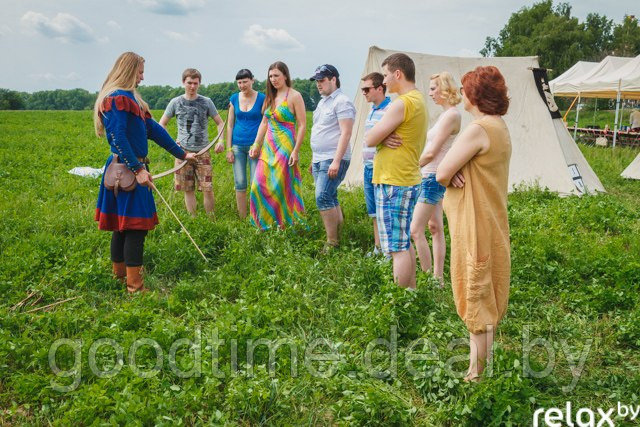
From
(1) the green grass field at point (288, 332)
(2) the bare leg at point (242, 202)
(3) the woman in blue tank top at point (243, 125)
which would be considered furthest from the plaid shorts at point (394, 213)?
(2) the bare leg at point (242, 202)

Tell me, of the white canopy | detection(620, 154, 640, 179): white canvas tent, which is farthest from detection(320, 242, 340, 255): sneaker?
the white canopy

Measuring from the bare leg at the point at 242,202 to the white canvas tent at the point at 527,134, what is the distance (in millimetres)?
3134

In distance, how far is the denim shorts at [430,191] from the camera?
15.9ft

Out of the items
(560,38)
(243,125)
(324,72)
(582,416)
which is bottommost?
(582,416)

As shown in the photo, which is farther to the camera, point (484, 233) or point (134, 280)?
point (134, 280)

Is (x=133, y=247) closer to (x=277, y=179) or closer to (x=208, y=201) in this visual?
(x=277, y=179)

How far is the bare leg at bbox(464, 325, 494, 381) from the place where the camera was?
3.27m

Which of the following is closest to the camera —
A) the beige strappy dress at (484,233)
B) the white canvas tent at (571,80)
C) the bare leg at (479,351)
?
the beige strappy dress at (484,233)

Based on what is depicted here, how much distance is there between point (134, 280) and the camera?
4816 mm

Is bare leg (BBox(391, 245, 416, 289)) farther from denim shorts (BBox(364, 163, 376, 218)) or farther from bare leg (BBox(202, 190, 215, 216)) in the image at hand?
bare leg (BBox(202, 190, 215, 216))

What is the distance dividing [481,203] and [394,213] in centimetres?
122

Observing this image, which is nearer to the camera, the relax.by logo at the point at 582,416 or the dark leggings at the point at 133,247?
the relax.by logo at the point at 582,416

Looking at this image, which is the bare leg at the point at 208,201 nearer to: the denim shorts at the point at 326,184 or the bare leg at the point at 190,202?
the bare leg at the point at 190,202

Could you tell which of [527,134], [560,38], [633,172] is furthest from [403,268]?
[560,38]
